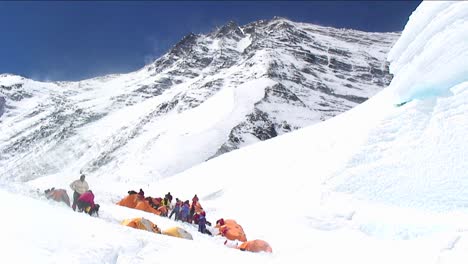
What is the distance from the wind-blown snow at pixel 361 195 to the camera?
42.9 ft

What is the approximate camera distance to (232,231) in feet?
66.0

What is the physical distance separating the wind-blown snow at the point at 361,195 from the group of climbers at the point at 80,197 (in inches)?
28.6

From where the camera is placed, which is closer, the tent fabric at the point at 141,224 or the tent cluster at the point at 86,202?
the tent fabric at the point at 141,224

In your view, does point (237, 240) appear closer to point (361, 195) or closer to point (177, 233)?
point (177, 233)

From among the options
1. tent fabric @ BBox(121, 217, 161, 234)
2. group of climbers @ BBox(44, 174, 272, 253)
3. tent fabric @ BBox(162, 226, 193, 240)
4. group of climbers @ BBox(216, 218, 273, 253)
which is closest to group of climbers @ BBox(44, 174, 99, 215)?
group of climbers @ BBox(44, 174, 272, 253)

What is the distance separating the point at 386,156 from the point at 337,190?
260 cm

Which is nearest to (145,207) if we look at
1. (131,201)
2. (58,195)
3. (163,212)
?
(163,212)

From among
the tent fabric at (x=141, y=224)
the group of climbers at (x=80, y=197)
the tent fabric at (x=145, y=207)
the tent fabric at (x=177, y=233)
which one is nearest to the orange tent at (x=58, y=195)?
the group of climbers at (x=80, y=197)

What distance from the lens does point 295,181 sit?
2530 cm

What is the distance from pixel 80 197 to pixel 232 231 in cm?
560

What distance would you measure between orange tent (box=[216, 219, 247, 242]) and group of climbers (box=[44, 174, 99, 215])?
15.6ft

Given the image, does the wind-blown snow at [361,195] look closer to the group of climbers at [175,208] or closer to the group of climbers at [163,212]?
the group of climbers at [163,212]

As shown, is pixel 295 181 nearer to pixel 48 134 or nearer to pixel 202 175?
pixel 202 175

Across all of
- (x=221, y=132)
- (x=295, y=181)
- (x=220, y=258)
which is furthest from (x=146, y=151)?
(x=220, y=258)
